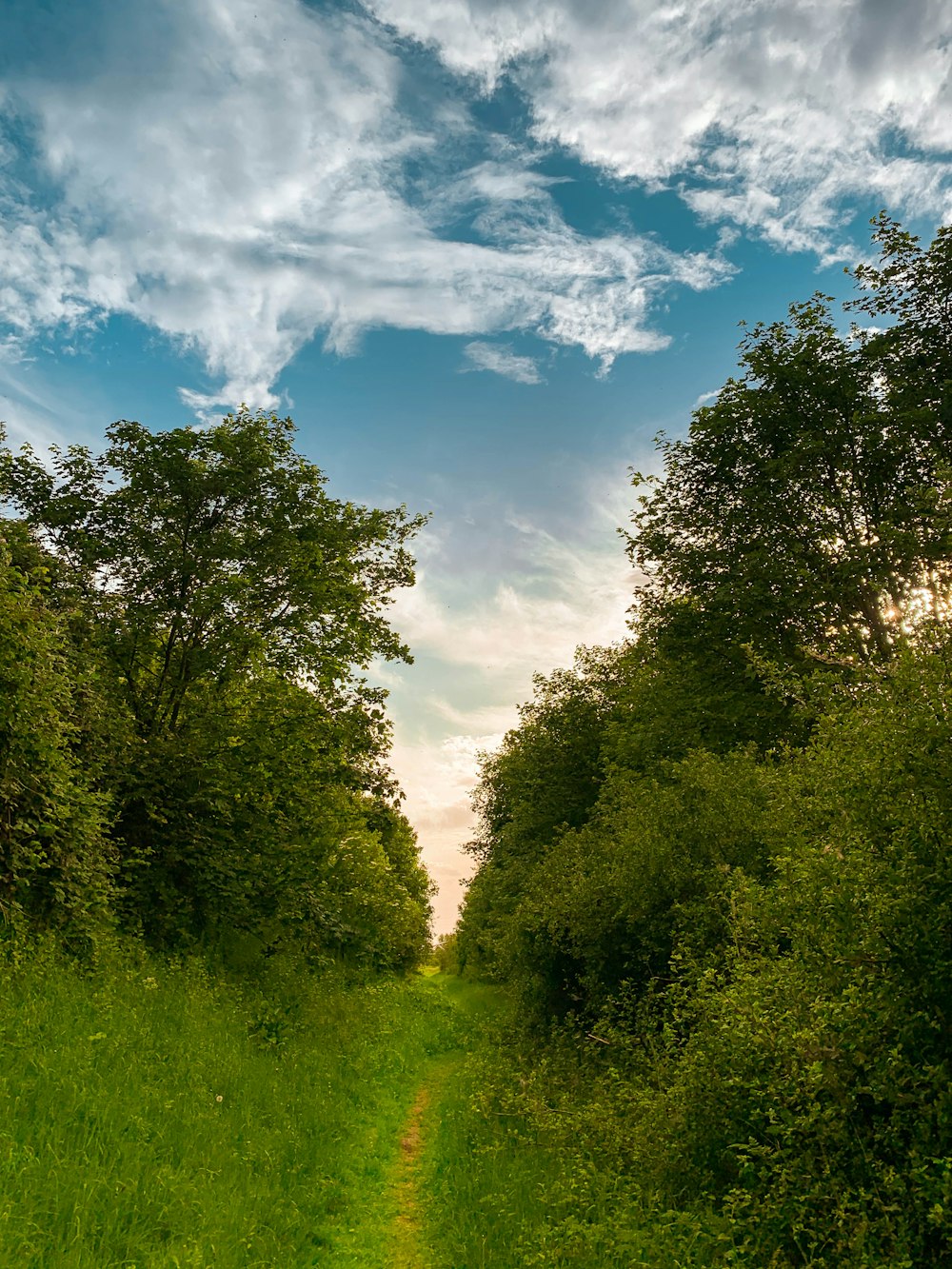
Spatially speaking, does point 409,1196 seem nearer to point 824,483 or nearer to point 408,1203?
point 408,1203

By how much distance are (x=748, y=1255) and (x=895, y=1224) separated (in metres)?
1.44

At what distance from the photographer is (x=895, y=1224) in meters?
5.43

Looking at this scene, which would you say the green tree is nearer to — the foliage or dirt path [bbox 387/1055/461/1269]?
the foliage

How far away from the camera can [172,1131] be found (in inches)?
327

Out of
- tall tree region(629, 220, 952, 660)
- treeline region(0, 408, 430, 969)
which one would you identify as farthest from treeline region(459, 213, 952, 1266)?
treeline region(0, 408, 430, 969)

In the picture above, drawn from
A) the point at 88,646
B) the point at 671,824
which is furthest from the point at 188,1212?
the point at 88,646

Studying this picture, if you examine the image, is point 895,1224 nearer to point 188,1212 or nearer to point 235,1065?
point 188,1212

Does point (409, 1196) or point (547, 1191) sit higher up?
point (547, 1191)

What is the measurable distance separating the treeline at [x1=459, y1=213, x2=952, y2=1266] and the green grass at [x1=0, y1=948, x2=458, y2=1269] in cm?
297

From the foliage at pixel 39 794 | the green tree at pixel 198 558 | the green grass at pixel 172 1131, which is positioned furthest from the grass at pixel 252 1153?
the green tree at pixel 198 558

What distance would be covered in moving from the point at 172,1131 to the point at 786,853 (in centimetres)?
770

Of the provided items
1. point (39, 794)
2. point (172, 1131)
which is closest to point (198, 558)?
point (39, 794)

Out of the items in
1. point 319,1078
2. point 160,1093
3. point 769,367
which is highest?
point 769,367

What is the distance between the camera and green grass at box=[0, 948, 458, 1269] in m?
6.32
